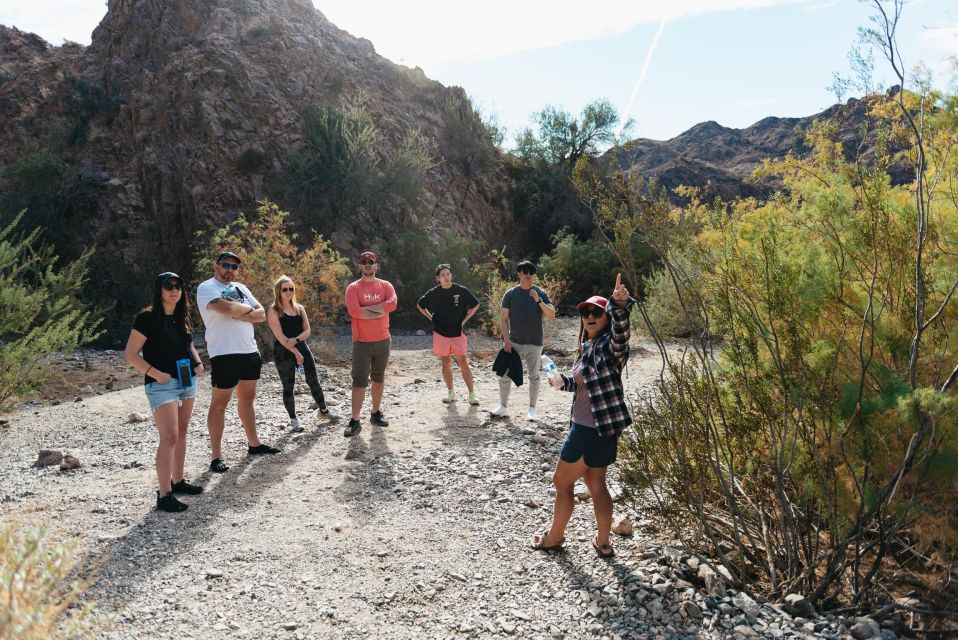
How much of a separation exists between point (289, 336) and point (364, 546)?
3.14 metres

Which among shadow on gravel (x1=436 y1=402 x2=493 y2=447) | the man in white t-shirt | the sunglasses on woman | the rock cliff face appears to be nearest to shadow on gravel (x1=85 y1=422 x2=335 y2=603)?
the man in white t-shirt

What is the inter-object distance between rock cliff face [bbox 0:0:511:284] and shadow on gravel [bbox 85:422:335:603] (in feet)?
52.0

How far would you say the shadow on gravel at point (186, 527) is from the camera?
3.42 meters

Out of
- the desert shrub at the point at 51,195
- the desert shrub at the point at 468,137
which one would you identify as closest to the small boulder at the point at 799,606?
the desert shrub at the point at 51,195

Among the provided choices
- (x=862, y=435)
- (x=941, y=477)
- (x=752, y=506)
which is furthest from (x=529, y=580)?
(x=941, y=477)

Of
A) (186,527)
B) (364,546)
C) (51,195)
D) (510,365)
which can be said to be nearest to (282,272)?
(510,365)

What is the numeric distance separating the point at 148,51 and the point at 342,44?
26.3ft

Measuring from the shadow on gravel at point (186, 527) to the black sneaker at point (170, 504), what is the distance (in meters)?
0.05

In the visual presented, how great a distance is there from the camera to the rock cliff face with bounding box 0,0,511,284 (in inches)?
830

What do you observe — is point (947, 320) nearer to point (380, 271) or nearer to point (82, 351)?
point (82, 351)

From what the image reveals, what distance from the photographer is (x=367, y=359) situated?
6316 mm

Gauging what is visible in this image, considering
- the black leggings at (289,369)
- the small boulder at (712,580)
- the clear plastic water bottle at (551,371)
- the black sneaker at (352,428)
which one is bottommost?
the small boulder at (712,580)

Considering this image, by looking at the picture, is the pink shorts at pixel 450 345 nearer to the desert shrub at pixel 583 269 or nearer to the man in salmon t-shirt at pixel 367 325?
the man in salmon t-shirt at pixel 367 325

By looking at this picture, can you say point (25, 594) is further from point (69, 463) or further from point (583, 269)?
point (583, 269)
